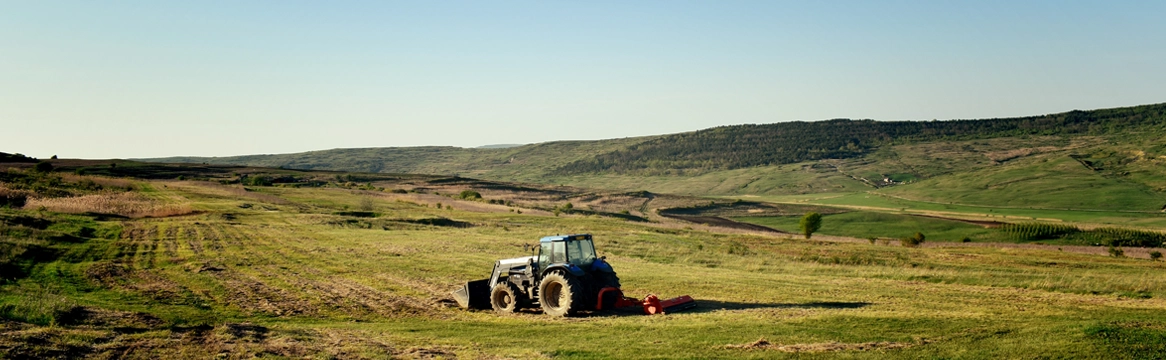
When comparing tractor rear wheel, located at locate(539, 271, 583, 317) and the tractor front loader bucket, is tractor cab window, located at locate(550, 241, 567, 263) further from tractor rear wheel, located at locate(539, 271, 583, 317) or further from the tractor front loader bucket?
the tractor front loader bucket

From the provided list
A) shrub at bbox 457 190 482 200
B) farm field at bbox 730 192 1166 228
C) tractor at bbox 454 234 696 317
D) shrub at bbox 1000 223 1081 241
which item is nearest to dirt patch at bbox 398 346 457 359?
tractor at bbox 454 234 696 317

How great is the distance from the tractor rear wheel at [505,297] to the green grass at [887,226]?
60.5 m

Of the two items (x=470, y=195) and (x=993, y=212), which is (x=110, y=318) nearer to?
(x=470, y=195)

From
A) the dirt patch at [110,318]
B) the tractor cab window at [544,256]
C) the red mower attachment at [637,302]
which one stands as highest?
the tractor cab window at [544,256]

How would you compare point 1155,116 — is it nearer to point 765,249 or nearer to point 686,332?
point 765,249

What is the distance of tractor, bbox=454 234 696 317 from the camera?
1961cm

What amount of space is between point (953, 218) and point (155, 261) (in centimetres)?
8507

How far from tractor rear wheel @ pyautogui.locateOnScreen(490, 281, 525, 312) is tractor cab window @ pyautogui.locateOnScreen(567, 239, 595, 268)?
5.69 ft

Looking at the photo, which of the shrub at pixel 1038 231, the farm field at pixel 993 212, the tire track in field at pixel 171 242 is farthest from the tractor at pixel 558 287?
the farm field at pixel 993 212

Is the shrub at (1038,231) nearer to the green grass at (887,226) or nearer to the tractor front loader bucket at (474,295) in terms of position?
the green grass at (887,226)

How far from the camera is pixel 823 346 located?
46.2 ft

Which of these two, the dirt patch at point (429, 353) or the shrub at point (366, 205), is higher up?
the dirt patch at point (429, 353)

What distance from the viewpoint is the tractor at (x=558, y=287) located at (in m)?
19.6

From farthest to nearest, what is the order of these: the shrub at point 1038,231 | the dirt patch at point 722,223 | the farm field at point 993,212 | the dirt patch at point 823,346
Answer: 1. the farm field at point 993,212
2. the dirt patch at point 722,223
3. the shrub at point 1038,231
4. the dirt patch at point 823,346
